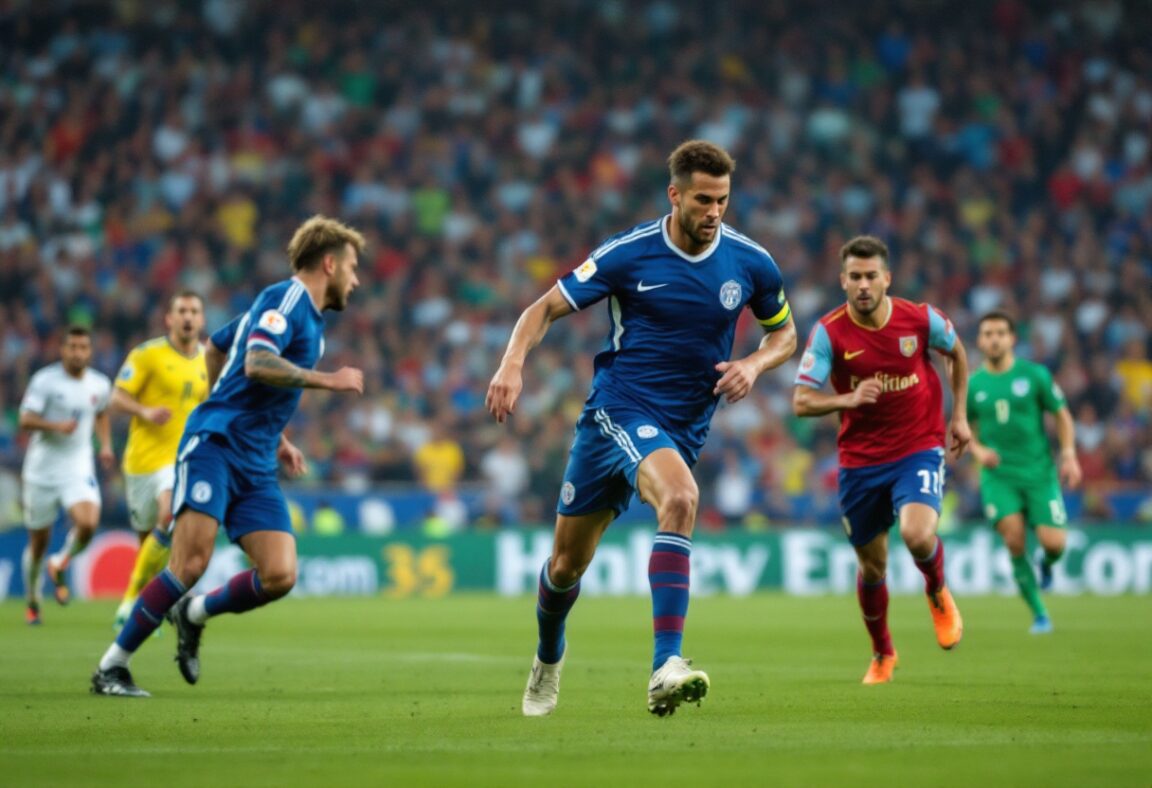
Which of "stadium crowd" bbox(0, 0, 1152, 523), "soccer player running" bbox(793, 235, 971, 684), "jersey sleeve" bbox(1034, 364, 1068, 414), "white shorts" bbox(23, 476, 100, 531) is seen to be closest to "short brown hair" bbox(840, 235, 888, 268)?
"soccer player running" bbox(793, 235, 971, 684)

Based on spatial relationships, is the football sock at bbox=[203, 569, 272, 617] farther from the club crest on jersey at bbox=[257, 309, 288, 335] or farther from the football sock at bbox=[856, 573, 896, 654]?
the football sock at bbox=[856, 573, 896, 654]

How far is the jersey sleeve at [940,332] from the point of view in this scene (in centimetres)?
1059

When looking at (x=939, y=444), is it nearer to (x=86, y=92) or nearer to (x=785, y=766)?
(x=785, y=766)

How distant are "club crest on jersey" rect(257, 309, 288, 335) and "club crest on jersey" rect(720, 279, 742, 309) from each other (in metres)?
2.28

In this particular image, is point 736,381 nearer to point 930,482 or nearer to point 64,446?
point 930,482

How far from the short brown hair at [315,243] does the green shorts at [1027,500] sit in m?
8.08

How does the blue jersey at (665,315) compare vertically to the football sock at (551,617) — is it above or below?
above

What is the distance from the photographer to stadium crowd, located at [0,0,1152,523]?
985 inches

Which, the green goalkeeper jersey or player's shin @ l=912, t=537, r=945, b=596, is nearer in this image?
player's shin @ l=912, t=537, r=945, b=596

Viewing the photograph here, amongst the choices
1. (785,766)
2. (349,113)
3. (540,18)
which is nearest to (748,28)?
(540,18)

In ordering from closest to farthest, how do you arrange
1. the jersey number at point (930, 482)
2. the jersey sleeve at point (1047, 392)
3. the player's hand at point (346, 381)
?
the player's hand at point (346, 381), the jersey number at point (930, 482), the jersey sleeve at point (1047, 392)

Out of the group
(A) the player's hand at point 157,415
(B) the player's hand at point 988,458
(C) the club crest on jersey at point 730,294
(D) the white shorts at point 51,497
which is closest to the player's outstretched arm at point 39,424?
(D) the white shorts at point 51,497

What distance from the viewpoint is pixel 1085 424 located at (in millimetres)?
25125

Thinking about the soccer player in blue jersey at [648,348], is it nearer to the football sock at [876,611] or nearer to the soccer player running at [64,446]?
the football sock at [876,611]
